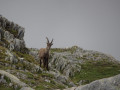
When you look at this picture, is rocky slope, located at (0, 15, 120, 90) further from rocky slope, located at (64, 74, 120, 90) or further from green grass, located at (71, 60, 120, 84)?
rocky slope, located at (64, 74, 120, 90)

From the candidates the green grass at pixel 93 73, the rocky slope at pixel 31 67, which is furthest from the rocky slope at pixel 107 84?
the green grass at pixel 93 73

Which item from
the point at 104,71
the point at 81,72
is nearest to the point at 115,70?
the point at 104,71

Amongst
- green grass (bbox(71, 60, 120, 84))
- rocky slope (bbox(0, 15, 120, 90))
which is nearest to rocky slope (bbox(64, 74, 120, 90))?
rocky slope (bbox(0, 15, 120, 90))

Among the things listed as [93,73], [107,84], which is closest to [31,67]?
[107,84]

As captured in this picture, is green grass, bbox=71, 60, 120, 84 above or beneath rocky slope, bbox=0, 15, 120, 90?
beneath

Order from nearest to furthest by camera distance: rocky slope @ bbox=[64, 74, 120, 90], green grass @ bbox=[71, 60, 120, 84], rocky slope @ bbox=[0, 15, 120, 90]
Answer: rocky slope @ bbox=[64, 74, 120, 90], rocky slope @ bbox=[0, 15, 120, 90], green grass @ bbox=[71, 60, 120, 84]

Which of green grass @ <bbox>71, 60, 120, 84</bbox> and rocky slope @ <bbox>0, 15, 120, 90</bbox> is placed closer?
rocky slope @ <bbox>0, 15, 120, 90</bbox>

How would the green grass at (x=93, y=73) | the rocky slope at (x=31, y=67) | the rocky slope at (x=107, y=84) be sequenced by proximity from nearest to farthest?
the rocky slope at (x=107, y=84), the rocky slope at (x=31, y=67), the green grass at (x=93, y=73)

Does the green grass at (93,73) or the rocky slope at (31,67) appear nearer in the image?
the rocky slope at (31,67)

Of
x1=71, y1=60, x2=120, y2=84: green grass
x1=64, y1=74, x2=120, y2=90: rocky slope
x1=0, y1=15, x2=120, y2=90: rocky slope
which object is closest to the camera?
x1=64, y1=74, x2=120, y2=90: rocky slope

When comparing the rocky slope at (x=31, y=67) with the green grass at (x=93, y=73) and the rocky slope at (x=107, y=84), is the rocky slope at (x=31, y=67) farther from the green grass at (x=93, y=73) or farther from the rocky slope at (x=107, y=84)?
the rocky slope at (x=107, y=84)

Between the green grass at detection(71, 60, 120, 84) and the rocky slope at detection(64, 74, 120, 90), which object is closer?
the rocky slope at detection(64, 74, 120, 90)

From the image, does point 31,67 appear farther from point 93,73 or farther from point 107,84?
point 93,73

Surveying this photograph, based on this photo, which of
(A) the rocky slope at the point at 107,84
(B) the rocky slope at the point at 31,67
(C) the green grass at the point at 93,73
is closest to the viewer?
(A) the rocky slope at the point at 107,84
